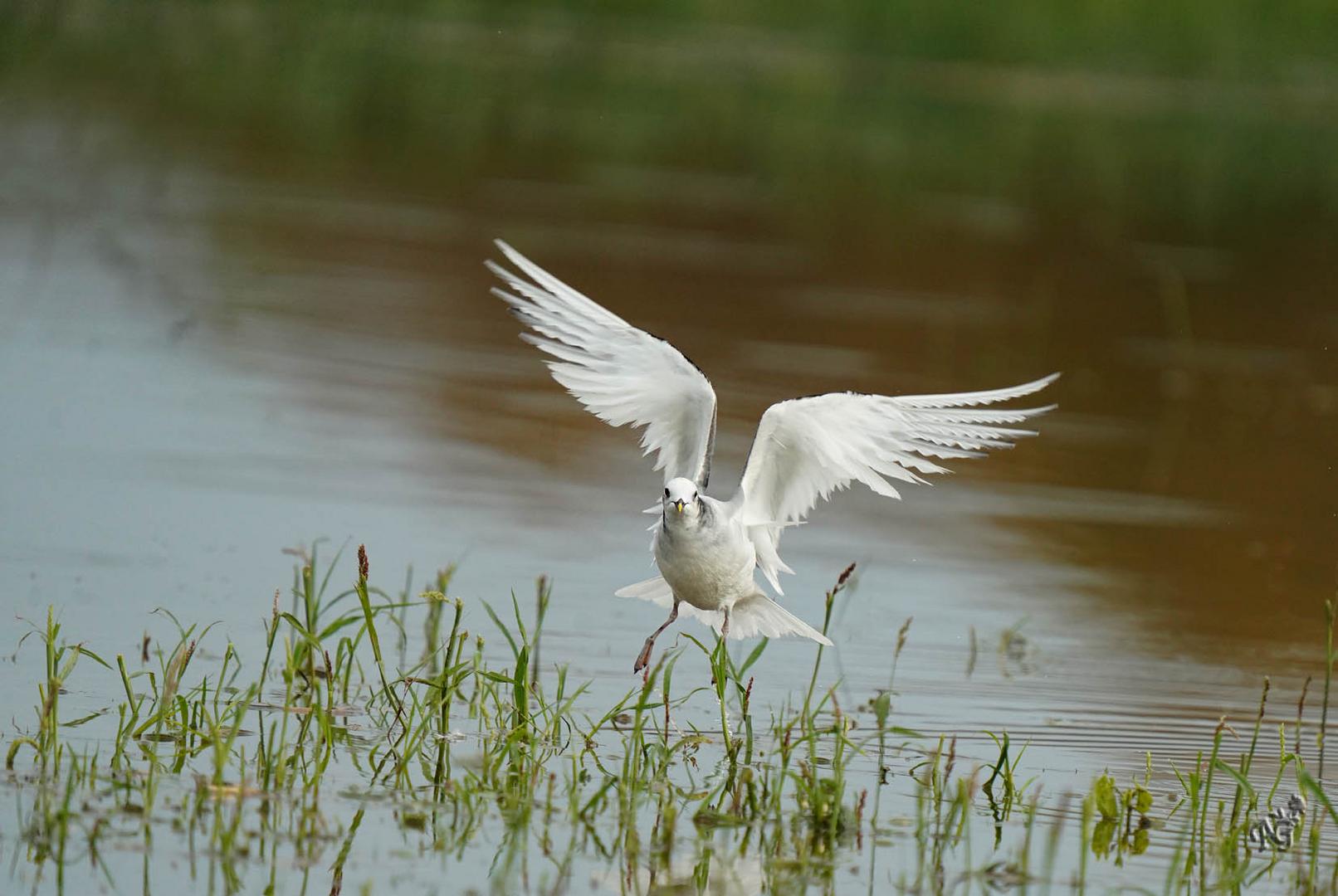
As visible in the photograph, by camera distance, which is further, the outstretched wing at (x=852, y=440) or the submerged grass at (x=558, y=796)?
the outstretched wing at (x=852, y=440)

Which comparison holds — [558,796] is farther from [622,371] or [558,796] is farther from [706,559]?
[622,371]

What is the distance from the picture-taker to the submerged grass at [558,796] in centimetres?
602

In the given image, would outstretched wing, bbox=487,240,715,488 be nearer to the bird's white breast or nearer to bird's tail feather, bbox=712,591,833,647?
the bird's white breast

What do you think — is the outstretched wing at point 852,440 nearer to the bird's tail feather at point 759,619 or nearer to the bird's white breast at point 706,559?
the bird's tail feather at point 759,619

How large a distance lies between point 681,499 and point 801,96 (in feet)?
87.7

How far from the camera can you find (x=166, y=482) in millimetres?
10398

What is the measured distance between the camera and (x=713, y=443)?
26.7ft

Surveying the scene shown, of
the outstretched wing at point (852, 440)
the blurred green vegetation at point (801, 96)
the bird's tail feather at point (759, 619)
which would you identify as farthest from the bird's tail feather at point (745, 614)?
the blurred green vegetation at point (801, 96)

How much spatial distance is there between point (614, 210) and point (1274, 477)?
912 centimetres

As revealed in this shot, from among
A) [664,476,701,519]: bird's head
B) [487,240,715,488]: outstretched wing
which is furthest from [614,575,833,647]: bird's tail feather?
[664,476,701,519]: bird's head

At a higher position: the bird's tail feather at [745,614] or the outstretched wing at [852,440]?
the outstretched wing at [852,440]

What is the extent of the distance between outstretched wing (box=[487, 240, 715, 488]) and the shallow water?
94 cm

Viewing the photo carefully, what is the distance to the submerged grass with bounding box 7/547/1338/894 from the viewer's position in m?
6.02

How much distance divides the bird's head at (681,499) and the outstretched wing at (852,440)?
0.40 m
